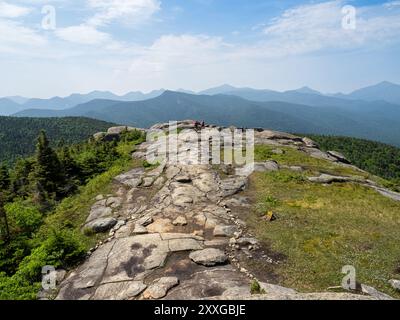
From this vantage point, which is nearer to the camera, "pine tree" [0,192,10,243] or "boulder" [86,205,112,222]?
"pine tree" [0,192,10,243]

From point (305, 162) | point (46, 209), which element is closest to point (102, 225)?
point (46, 209)

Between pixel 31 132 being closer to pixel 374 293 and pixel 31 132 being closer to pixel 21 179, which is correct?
pixel 21 179

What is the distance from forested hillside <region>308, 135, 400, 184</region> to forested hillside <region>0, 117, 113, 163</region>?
381 feet

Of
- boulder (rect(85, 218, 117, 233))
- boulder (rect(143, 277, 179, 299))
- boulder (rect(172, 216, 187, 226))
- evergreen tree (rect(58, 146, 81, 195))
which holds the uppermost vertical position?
evergreen tree (rect(58, 146, 81, 195))

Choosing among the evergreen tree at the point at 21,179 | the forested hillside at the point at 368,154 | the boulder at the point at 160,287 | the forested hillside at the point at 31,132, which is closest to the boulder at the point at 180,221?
the boulder at the point at 160,287

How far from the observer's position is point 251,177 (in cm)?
2817

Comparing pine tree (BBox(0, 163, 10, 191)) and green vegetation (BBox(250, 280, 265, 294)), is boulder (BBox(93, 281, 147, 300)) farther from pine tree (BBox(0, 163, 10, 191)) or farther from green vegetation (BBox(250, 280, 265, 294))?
pine tree (BBox(0, 163, 10, 191))

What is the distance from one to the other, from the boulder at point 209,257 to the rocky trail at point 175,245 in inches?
1.9

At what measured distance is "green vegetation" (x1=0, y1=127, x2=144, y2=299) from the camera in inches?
631

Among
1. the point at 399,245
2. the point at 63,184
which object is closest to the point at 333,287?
the point at 399,245

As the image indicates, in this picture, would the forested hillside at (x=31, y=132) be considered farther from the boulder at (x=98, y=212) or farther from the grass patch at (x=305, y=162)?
the boulder at (x=98, y=212)

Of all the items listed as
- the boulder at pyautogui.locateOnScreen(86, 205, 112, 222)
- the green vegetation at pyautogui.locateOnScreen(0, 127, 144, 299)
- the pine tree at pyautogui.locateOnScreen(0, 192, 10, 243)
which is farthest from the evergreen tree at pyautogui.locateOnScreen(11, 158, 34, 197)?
the pine tree at pyautogui.locateOnScreen(0, 192, 10, 243)

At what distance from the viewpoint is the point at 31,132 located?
18038cm

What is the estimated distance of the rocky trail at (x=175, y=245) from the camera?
12.9 meters
